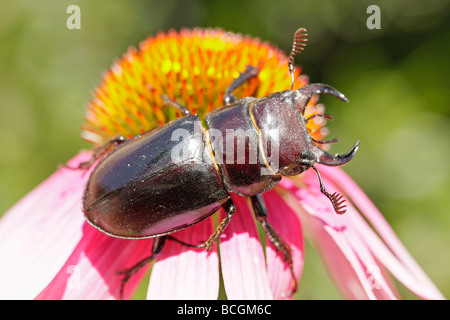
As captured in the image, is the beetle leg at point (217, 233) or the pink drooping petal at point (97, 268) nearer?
the beetle leg at point (217, 233)

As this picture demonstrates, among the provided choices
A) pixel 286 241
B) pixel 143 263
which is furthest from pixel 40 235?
pixel 286 241

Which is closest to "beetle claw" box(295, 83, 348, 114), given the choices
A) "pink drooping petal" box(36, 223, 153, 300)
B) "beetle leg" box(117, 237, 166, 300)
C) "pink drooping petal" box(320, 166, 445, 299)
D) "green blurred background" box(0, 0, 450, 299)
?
"pink drooping petal" box(320, 166, 445, 299)

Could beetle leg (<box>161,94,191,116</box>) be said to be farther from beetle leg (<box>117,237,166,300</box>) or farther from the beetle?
beetle leg (<box>117,237,166,300</box>)

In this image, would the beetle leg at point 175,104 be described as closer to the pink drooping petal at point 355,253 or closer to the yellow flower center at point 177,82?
the yellow flower center at point 177,82

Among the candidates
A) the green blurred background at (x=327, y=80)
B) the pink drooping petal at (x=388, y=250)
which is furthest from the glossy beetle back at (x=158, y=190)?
the green blurred background at (x=327, y=80)

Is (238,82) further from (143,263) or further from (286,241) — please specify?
(143,263)
